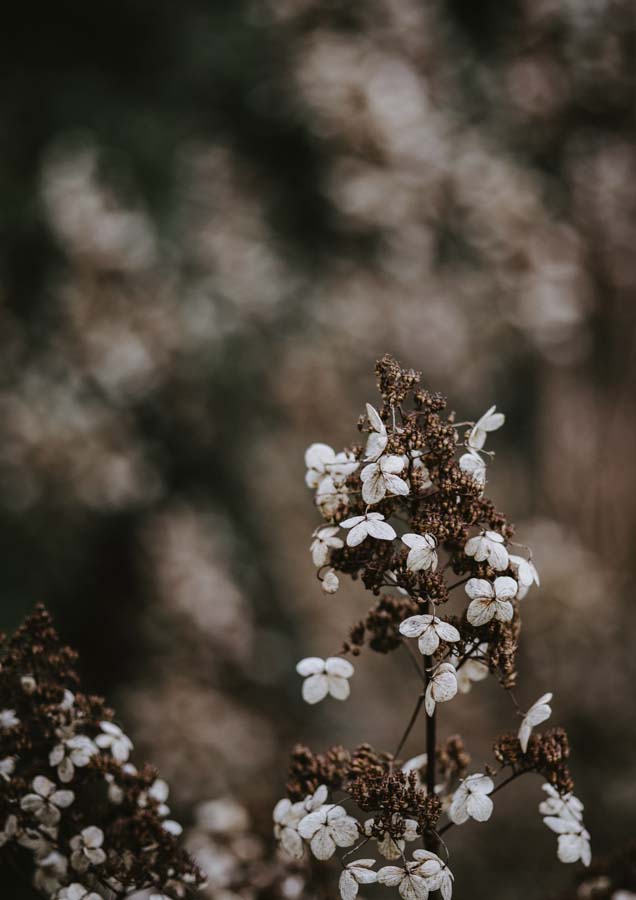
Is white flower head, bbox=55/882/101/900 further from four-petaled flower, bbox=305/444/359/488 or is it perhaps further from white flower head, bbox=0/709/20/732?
four-petaled flower, bbox=305/444/359/488

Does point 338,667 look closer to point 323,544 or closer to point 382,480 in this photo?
point 323,544

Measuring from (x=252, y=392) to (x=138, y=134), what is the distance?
52.4 inches

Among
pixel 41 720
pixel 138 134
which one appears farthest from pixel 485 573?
pixel 138 134

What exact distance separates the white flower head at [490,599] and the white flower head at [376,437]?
0.63 feet

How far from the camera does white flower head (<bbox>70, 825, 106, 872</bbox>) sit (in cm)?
108

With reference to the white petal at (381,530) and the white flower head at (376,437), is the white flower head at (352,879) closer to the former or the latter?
the white petal at (381,530)

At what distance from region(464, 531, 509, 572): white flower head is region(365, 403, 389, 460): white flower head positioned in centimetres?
16

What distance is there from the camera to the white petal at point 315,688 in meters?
1.11

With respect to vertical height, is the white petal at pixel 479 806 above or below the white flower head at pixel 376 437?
below

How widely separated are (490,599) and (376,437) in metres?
0.25

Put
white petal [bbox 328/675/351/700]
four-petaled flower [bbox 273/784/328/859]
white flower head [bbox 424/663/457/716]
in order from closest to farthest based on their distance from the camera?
1. white flower head [bbox 424/663/457/716]
2. four-petaled flower [bbox 273/784/328/859]
3. white petal [bbox 328/675/351/700]

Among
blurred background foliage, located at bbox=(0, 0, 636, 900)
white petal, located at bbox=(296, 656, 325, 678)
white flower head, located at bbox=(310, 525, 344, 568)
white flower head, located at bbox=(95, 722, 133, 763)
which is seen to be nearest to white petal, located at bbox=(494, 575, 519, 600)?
white flower head, located at bbox=(310, 525, 344, 568)

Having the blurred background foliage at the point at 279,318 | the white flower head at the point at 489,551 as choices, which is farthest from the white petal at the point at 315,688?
the blurred background foliage at the point at 279,318

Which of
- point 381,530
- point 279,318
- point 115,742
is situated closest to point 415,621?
point 381,530
